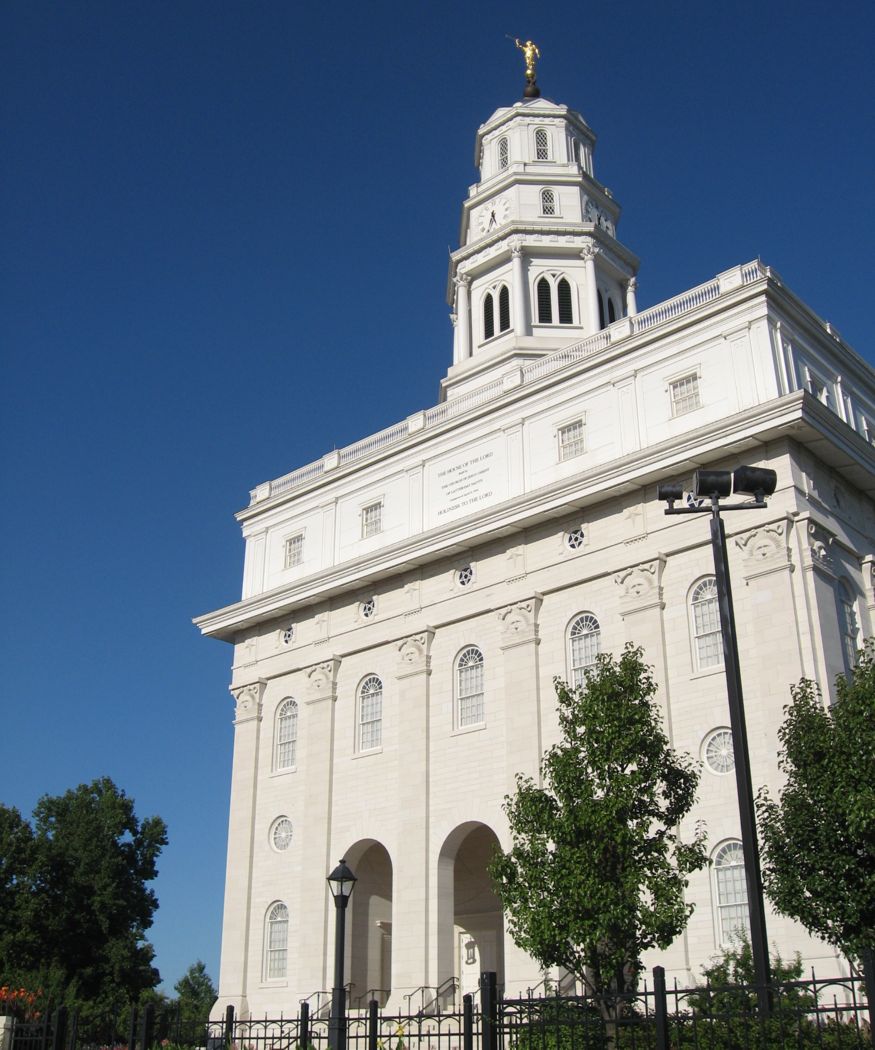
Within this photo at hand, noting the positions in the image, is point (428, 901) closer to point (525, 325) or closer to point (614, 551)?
point (614, 551)

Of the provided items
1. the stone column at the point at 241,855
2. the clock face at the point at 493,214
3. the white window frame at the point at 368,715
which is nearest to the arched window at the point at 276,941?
the stone column at the point at 241,855

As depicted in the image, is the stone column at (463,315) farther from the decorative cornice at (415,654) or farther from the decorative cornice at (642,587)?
the decorative cornice at (642,587)

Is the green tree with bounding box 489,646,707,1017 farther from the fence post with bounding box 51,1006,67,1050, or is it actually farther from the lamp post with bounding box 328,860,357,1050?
the fence post with bounding box 51,1006,67,1050

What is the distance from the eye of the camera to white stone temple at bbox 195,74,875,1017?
28.3 metres

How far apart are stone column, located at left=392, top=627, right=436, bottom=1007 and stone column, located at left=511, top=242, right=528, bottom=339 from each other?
13462 millimetres

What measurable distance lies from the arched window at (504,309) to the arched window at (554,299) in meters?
1.22

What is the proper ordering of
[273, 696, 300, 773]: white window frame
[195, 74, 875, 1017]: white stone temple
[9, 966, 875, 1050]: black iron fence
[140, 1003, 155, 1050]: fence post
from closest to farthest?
[9, 966, 875, 1050]: black iron fence
[140, 1003, 155, 1050]: fence post
[195, 74, 875, 1017]: white stone temple
[273, 696, 300, 773]: white window frame

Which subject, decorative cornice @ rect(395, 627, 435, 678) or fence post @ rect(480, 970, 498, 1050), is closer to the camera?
fence post @ rect(480, 970, 498, 1050)

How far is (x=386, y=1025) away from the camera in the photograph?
31031mm

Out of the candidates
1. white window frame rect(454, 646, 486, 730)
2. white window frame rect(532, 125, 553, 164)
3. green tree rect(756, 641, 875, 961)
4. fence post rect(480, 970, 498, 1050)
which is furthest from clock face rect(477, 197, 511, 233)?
fence post rect(480, 970, 498, 1050)

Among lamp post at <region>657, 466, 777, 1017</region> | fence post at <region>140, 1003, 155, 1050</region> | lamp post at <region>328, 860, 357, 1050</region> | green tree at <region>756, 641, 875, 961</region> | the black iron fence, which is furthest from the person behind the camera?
green tree at <region>756, 641, 875, 961</region>

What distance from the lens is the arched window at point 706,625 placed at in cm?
2891

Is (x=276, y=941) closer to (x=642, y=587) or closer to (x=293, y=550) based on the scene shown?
(x=293, y=550)

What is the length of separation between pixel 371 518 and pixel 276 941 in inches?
551
